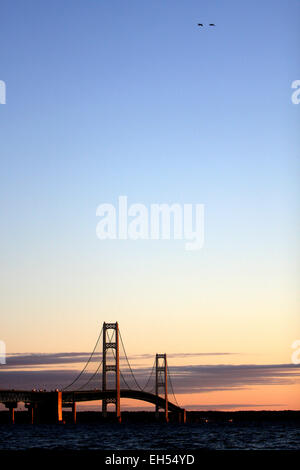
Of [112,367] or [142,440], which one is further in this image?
[112,367]

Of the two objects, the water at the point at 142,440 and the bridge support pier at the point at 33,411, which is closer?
the water at the point at 142,440

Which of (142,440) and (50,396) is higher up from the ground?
(142,440)

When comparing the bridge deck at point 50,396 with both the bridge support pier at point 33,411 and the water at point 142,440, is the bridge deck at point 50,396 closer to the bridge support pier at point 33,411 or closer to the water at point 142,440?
the bridge support pier at point 33,411

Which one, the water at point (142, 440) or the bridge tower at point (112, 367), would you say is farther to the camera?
the bridge tower at point (112, 367)

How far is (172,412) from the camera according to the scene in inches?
5969

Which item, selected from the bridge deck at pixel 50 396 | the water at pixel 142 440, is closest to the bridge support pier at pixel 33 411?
the bridge deck at pixel 50 396

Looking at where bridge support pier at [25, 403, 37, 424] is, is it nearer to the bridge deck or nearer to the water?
the bridge deck

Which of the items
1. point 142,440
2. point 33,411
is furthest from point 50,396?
point 142,440

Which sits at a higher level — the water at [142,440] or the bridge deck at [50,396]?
the water at [142,440]

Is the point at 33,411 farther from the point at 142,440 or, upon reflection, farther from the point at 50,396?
the point at 142,440
